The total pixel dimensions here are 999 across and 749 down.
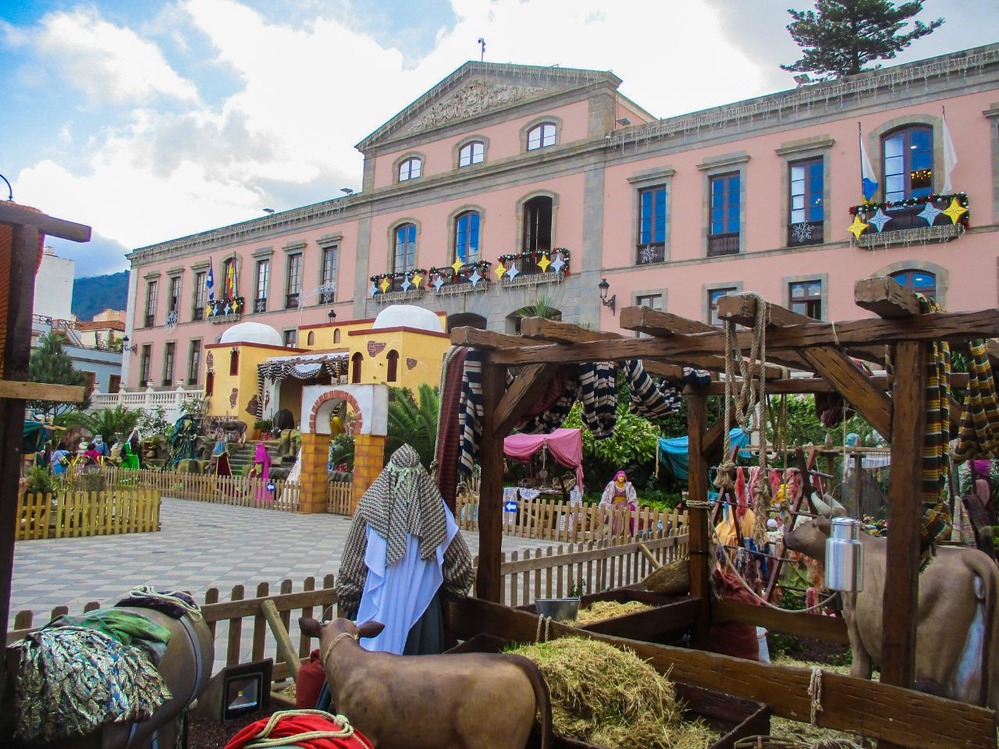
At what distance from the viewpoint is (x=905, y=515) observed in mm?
3684

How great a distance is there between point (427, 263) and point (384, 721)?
2552 centimetres

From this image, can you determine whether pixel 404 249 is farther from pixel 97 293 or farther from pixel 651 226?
pixel 97 293

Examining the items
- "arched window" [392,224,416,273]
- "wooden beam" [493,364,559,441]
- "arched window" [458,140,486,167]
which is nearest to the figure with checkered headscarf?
"wooden beam" [493,364,559,441]

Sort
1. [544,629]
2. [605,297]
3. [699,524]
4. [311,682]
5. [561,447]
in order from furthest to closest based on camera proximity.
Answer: [605,297] < [561,447] < [699,524] < [544,629] < [311,682]

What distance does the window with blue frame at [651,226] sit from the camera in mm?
22797

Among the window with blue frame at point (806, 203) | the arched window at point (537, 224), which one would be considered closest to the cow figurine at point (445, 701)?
the window with blue frame at point (806, 203)

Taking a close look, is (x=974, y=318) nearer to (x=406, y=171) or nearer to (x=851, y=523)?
(x=851, y=523)

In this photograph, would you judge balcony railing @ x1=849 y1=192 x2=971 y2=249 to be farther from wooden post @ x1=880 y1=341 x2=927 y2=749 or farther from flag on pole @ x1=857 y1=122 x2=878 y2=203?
wooden post @ x1=880 y1=341 x2=927 y2=749

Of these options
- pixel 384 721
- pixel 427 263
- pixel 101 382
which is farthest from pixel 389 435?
pixel 101 382

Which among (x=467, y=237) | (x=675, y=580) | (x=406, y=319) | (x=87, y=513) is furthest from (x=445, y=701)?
(x=467, y=237)

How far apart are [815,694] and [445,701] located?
1.88m

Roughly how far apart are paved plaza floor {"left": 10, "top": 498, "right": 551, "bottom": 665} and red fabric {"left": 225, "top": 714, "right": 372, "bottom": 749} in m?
4.51

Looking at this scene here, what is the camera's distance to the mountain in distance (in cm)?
11769

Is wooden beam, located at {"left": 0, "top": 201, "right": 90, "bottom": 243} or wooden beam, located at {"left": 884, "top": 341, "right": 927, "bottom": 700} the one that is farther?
wooden beam, located at {"left": 884, "top": 341, "right": 927, "bottom": 700}
